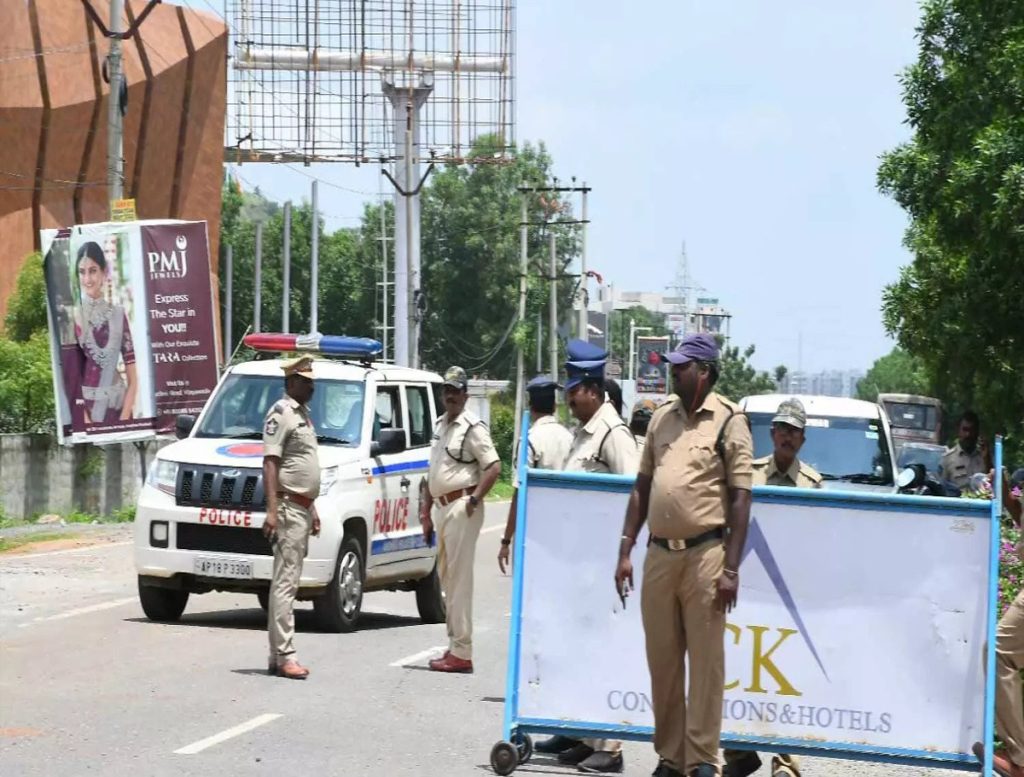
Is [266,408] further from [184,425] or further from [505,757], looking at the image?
[505,757]

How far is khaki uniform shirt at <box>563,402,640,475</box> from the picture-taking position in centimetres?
982

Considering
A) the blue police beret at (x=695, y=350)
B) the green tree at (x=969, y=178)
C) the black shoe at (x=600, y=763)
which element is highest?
the green tree at (x=969, y=178)

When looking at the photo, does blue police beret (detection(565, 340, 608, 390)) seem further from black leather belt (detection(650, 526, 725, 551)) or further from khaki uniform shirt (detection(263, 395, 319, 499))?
khaki uniform shirt (detection(263, 395, 319, 499))

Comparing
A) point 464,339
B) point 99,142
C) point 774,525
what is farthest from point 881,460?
point 464,339

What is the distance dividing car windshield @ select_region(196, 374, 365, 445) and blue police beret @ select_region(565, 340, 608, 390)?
18.5 feet

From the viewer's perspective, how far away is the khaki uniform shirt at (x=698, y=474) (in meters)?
8.00

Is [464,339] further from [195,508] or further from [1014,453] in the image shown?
[195,508]

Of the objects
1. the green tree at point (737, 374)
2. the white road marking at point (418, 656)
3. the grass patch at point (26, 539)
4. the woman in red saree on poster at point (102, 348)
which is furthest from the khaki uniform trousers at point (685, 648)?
the green tree at point (737, 374)

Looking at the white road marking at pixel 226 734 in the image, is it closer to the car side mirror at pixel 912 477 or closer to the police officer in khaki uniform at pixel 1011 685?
the police officer in khaki uniform at pixel 1011 685

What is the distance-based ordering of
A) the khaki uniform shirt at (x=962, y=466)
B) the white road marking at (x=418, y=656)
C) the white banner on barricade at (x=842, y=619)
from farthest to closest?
the khaki uniform shirt at (x=962, y=466) < the white road marking at (x=418, y=656) < the white banner on barricade at (x=842, y=619)

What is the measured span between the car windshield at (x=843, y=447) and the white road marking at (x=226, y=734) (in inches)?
316

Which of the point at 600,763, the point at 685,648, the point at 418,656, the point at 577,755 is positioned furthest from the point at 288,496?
the point at 685,648

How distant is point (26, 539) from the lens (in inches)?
997

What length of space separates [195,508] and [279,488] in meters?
2.34
